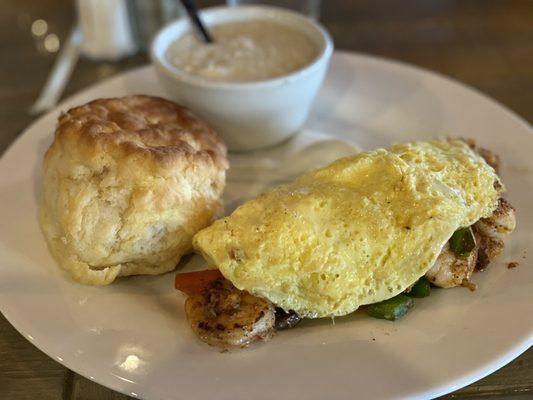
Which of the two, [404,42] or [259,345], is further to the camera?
[404,42]

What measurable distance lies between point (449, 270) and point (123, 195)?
46.2 inches

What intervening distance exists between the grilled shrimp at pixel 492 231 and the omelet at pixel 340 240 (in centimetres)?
7

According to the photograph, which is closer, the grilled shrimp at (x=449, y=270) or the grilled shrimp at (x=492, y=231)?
the grilled shrimp at (x=449, y=270)

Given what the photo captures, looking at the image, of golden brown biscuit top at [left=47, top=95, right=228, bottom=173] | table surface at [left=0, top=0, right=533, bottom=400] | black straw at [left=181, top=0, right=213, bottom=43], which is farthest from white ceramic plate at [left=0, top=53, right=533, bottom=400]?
table surface at [left=0, top=0, right=533, bottom=400]

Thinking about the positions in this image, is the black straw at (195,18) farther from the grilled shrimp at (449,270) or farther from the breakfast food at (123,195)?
the grilled shrimp at (449,270)

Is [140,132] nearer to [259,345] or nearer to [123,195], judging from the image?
A: [123,195]

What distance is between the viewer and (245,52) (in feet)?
9.47

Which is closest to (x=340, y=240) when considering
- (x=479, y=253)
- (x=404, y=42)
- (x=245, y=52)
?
(x=479, y=253)

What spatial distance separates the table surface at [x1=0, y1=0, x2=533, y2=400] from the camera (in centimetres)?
366

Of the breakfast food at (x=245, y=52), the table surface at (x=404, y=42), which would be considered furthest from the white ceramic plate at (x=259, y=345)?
the table surface at (x=404, y=42)

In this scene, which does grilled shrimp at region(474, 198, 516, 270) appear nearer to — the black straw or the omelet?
the omelet

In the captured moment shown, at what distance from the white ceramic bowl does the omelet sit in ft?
2.40

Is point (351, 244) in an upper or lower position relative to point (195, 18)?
lower

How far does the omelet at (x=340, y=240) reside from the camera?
1.89 meters
